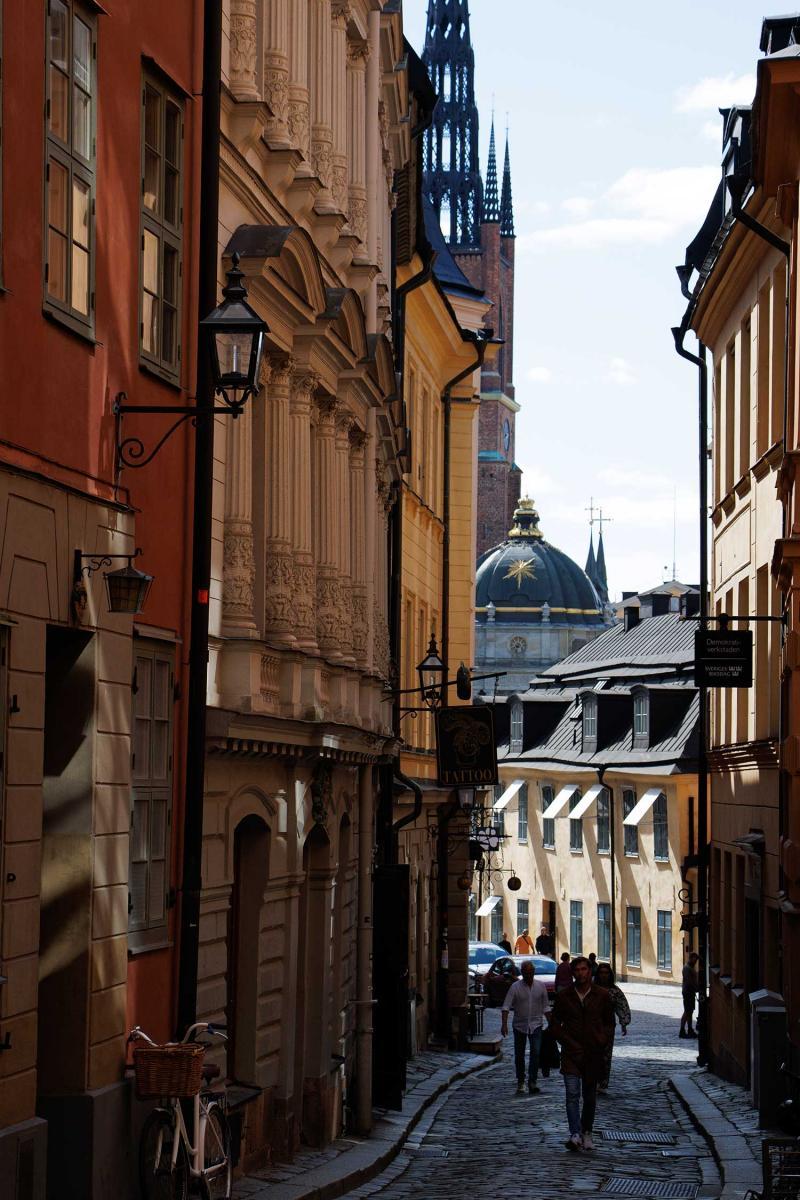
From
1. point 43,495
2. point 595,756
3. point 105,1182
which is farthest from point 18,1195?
point 595,756

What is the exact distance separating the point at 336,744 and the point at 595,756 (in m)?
48.6

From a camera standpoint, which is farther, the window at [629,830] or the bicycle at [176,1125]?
the window at [629,830]

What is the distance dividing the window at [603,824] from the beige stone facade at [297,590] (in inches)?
1711

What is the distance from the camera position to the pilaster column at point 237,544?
14500mm

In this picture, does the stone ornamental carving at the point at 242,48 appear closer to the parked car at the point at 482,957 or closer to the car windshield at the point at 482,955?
the parked car at the point at 482,957

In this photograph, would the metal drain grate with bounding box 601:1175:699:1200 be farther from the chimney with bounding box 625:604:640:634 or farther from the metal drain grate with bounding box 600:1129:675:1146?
the chimney with bounding box 625:604:640:634

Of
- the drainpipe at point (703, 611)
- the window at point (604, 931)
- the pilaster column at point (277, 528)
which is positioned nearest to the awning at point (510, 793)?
the window at point (604, 931)

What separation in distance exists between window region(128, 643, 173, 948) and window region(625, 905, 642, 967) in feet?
163

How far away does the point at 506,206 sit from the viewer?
14538 centimetres

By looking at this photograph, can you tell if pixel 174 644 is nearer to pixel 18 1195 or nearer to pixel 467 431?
pixel 18 1195

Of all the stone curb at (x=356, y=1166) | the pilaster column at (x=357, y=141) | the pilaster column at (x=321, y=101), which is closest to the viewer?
the stone curb at (x=356, y=1166)

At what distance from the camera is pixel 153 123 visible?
1237 cm

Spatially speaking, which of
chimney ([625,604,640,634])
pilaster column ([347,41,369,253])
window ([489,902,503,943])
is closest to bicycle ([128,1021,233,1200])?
pilaster column ([347,41,369,253])

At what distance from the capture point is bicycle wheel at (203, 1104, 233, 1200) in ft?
39.4
